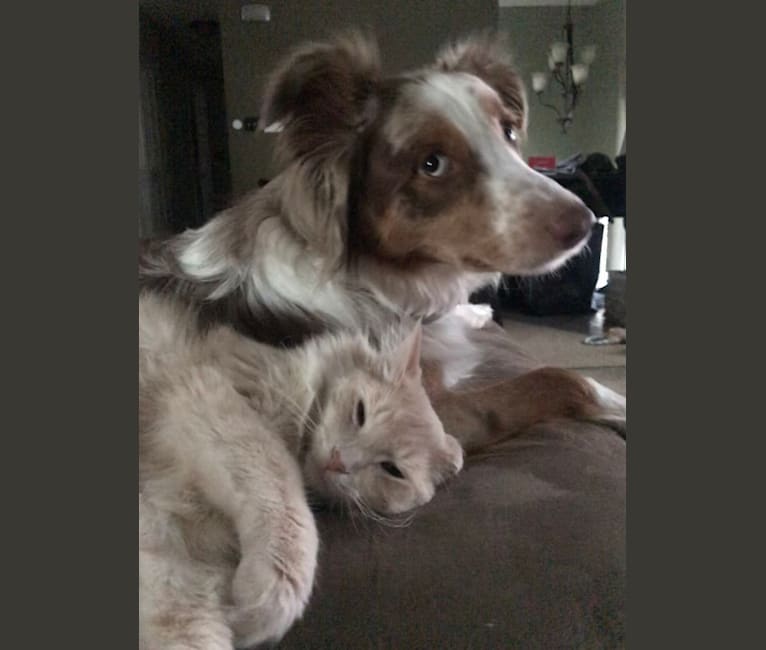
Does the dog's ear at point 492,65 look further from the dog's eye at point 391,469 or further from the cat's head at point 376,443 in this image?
the dog's eye at point 391,469

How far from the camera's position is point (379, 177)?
1.30m

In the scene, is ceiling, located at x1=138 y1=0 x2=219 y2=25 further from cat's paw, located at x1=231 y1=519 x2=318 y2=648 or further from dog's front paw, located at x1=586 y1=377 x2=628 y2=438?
dog's front paw, located at x1=586 y1=377 x2=628 y2=438

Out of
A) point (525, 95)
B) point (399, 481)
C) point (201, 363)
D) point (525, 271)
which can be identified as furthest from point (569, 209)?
point (201, 363)

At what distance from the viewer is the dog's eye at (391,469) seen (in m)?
1.02

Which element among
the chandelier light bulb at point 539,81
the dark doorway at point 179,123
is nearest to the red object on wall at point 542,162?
the chandelier light bulb at point 539,81

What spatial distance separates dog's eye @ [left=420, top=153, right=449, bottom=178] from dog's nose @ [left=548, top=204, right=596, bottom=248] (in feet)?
0.69

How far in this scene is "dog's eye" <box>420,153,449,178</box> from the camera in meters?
1.25

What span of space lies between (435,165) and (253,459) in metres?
0.62

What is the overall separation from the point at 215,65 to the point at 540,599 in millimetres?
942

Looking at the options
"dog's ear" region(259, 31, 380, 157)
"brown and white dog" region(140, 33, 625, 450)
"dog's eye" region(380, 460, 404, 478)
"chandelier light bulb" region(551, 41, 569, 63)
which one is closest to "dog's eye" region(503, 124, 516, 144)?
"brown and white dog" region(140, 33, 625, 450)

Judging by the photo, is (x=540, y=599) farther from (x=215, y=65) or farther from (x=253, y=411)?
(x=215, y=65)

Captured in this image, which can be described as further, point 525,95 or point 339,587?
point 525,95

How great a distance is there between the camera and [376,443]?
1036 mm

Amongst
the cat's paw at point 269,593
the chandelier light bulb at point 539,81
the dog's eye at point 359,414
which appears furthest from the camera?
the chandelier light bulb at point 539,81
